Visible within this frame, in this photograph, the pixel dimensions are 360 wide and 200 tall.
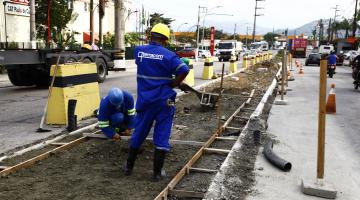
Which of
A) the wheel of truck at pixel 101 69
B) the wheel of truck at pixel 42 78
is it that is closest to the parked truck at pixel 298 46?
the wheel of truck at pixel 101 69

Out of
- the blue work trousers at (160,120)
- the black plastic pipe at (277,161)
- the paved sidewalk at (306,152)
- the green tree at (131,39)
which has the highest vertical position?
the green tree at (131,39)

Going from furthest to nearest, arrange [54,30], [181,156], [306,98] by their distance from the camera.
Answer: [54,30], [306,98], [181,156]

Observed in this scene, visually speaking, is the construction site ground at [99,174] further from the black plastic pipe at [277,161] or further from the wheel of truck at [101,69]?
the wheel of truck at [101,69]

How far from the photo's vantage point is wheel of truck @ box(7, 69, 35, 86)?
15.6 m

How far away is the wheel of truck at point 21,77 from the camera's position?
51.3 feet

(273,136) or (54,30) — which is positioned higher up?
(54,30)

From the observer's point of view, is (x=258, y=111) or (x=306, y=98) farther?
(x=306, y=98)

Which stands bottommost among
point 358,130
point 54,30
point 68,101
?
point 358,130

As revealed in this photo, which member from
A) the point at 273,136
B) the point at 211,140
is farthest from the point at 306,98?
the point at 211,140

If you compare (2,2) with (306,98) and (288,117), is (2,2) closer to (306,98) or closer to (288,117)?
(306,98)

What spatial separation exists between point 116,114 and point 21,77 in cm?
1021

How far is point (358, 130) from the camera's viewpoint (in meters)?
9.45

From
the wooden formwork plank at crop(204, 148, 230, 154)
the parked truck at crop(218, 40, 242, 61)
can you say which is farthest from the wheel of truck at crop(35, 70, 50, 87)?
the parked truck at crop(218, 40, 242, 61)

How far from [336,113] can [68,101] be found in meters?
7.41
